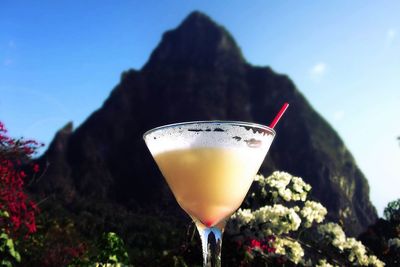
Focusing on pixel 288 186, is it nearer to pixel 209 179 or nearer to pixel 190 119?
pixel 209 179

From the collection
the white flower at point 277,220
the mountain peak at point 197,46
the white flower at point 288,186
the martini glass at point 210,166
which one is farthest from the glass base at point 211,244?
the mountain peak at point 197,46

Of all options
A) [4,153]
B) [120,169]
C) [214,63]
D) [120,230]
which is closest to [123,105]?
[120,169]

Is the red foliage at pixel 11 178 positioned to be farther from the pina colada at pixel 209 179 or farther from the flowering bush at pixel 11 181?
the pina colada at pixel 209 179

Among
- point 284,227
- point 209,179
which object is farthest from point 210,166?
point 284,227

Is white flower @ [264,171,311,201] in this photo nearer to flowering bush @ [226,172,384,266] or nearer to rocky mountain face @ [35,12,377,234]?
flowering bush @ [226,172,384,266]

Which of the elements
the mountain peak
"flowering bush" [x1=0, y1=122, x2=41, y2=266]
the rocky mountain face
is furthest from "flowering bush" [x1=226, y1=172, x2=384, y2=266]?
the mountain peak

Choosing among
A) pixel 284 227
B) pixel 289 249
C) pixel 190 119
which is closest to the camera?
pixel 284 227
